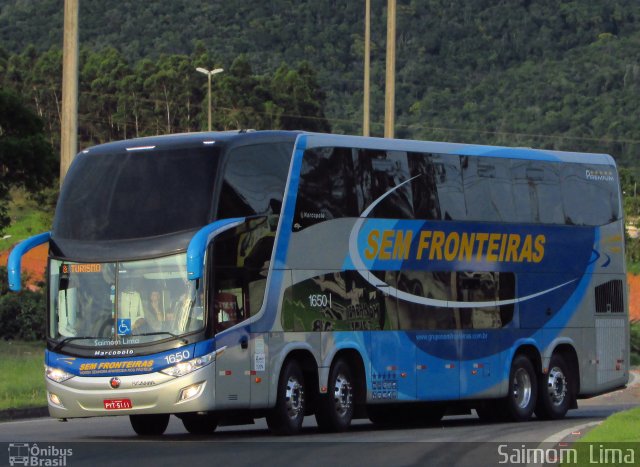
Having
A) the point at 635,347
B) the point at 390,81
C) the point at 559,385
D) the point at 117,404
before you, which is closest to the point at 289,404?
the point at 117,404

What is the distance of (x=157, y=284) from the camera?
64.8 ft

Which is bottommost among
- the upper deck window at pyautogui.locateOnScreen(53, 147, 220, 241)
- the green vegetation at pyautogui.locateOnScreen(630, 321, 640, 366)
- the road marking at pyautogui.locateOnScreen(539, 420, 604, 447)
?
the green vegetation at pyautogui.locateOnScreen(630, 321, 640, 366)

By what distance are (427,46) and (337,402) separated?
439 ft

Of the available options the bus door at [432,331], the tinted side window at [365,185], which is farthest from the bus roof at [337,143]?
the bus door at [432,331]

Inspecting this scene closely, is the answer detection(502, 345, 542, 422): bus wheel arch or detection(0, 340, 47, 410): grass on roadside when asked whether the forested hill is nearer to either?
detection(0, 340, 47, 410): grass on roadside

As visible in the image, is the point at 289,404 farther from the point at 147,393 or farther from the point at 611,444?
the point at 611,444

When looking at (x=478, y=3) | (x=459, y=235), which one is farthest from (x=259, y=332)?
(x=478, y=3)

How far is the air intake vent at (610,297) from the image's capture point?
Result: 2723 cm

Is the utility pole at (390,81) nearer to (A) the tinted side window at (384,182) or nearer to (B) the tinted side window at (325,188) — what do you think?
(A) the tinted side window at (384,182)

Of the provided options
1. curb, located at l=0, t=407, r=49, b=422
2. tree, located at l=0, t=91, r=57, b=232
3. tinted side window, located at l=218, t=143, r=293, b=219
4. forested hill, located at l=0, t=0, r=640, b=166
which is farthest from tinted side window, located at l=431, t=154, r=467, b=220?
forested hill, located at l=0, t=0, r=640, b=166

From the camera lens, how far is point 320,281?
2169 centimetres

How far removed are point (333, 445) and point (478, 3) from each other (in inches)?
5690

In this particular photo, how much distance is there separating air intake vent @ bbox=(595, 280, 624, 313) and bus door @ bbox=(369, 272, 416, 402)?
523 centimetres

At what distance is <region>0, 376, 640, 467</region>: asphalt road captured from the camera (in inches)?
659
